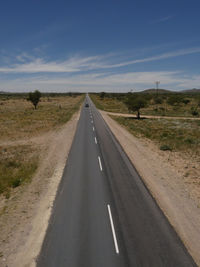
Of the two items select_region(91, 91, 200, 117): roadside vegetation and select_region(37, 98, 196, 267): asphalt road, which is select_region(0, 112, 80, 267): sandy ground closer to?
select_region(37, 98, 196, 267): asphalt road

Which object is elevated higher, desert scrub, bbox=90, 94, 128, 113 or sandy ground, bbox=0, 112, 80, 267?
desert scrub, bbox=90, 94, 128, 113

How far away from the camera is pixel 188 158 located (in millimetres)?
18344

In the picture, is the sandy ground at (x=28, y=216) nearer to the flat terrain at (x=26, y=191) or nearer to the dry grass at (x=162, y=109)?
the flat terrain at (x=26, y=191)

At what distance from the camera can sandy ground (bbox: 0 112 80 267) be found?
706 cm

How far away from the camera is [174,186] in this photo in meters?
12.6

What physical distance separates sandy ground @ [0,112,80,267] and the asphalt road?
402mm

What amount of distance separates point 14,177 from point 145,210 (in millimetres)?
9191

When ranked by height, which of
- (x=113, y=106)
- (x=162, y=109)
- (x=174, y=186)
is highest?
(x=113, y=106)


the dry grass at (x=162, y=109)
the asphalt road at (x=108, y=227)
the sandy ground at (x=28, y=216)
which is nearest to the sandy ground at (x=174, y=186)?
the asphalt road at (x=108, y=227)

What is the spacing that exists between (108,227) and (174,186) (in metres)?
6.07

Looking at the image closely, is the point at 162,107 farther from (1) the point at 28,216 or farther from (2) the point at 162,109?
(1) the point at 28,216

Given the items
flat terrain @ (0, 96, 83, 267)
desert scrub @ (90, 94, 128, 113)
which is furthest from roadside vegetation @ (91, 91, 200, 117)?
flat terrain @ (0, 96, 83, 267)

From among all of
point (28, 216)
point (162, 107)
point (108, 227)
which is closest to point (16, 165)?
point (28, 216)

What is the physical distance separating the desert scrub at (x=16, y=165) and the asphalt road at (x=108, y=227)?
2960 mm
